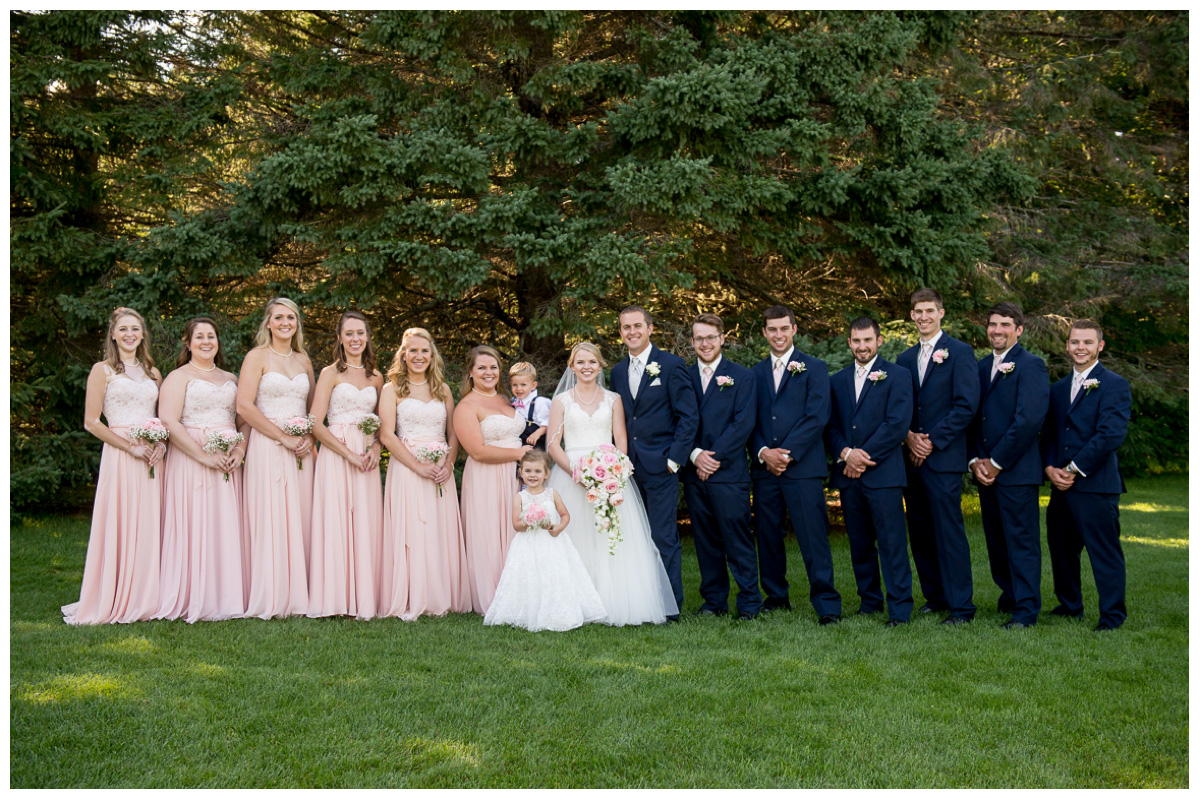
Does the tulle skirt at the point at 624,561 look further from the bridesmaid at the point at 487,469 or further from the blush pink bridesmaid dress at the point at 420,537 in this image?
the blush pink bridesmaid dress at the point at 420,537

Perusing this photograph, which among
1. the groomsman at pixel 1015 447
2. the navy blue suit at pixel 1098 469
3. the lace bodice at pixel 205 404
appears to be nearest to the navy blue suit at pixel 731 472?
the groomsman at pixel 1015 447

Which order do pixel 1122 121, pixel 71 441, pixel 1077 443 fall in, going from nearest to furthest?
pixel 1077 443, pixel 71 441, pixel 1122 121

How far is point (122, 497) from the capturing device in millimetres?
6918

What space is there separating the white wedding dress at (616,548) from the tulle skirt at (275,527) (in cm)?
198

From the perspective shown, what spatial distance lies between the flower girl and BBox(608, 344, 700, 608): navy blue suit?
2.12 ft

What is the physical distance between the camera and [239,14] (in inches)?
461

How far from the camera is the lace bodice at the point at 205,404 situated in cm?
698

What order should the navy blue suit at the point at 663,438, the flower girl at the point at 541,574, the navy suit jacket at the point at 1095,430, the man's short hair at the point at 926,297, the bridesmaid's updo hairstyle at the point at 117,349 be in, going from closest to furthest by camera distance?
the navy suit jacket at the point at 1095,430, the flower girl at the point at 541,574, the man's short hair at the point at 926,297, the navy blue suit at the point at 663,438, the bridesmaid's updo hairstyle at the point at 117,349

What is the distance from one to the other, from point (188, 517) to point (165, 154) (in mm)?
5681

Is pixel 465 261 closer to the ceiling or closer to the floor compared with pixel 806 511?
closer to the ceiling

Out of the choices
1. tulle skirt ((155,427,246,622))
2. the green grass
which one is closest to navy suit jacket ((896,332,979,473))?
the green grass

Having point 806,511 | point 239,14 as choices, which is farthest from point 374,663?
point 239,14

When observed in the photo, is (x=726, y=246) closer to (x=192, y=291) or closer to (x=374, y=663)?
(x=192, y=291)

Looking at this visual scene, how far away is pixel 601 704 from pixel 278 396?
3.63 metres
